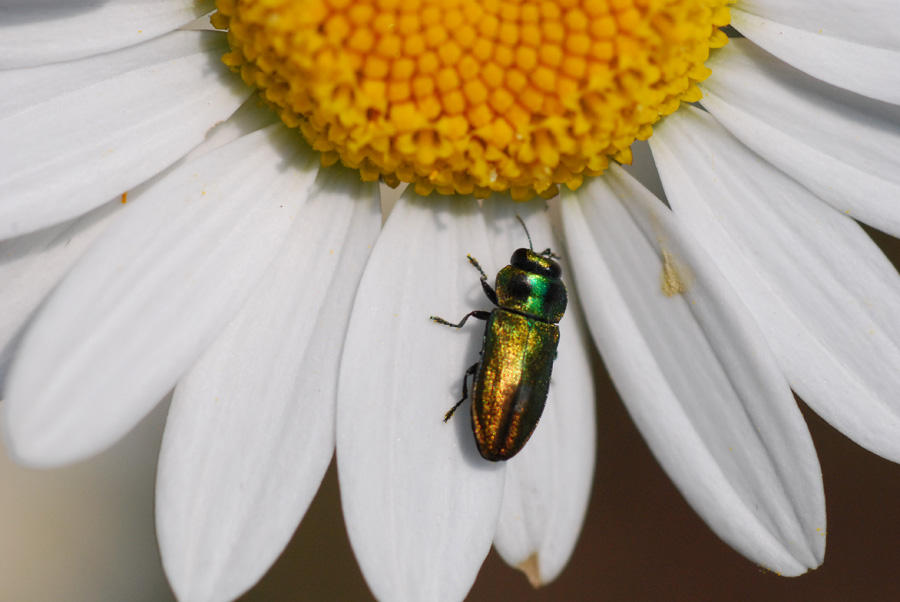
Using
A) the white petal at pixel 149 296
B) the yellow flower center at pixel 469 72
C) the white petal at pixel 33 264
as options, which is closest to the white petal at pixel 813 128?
the yellow flower center at pixel 469 72

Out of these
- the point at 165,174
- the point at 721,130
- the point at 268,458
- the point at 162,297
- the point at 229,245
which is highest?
the point at 721,130

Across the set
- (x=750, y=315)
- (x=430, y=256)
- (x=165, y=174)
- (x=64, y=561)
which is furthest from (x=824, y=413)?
(x=64, y=561)

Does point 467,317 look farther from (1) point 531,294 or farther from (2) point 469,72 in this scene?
(2) point 469,72

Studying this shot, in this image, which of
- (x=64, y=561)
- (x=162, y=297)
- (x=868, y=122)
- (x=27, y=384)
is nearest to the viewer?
(x=27, y=384)

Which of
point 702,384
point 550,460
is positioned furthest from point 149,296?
point 702,384

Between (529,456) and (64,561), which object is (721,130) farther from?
(64,561)

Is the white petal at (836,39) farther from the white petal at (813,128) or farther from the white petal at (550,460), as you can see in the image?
the white petal at (550,460)

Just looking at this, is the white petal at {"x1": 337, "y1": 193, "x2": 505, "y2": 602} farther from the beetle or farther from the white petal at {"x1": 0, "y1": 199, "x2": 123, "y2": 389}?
the white petal at {"x1": 0, "y1": 199, "x2": 123, "y2": 389}
